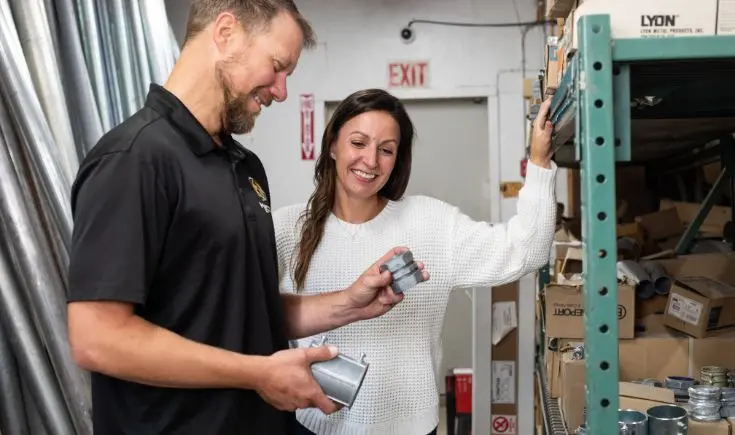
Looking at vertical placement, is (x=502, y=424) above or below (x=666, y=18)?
below

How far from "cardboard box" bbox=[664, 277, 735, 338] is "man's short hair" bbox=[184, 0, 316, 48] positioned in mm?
1146

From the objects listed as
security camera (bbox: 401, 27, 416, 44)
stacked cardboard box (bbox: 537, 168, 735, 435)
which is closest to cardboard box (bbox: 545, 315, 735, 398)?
stacked cardboard box (bbox: 537, 168, 735, 435)

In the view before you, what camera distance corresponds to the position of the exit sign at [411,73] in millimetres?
4004

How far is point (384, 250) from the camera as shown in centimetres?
159

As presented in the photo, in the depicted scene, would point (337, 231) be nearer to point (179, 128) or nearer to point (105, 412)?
point (179, 128)

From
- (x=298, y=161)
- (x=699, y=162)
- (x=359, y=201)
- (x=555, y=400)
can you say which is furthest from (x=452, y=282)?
(x=298, y=161)

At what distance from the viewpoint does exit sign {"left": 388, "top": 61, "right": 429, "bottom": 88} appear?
4.00 meters

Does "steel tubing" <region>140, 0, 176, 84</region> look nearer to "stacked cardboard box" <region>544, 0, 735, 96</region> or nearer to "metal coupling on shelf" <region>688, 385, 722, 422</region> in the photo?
"stacked cardboard box" <region>544, 0, 735, 96</region>

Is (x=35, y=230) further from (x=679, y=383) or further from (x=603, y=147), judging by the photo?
(x=679, y=383)

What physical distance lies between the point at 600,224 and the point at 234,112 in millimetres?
640

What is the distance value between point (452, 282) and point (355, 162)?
1.22 feet

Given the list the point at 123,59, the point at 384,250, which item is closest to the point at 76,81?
the point at 123,59

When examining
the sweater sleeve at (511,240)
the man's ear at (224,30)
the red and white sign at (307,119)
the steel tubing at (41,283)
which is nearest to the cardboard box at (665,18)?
the sweater sleeve at (511,240)

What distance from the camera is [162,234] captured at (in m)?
0.98
